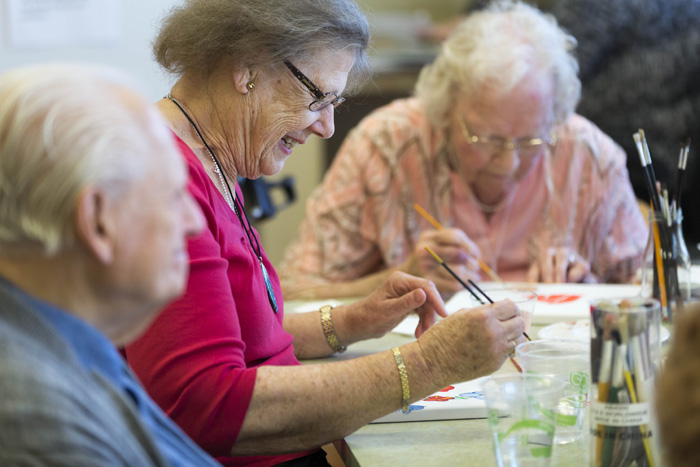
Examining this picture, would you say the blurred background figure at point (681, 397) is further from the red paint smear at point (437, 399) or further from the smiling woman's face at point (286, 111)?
the smiling woman's face at point (286, 111)

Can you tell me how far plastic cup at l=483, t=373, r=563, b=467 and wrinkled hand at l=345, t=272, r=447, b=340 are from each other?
16.8 inches

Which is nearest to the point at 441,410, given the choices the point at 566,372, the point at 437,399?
the point at 437,399

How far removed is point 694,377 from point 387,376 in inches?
22.2

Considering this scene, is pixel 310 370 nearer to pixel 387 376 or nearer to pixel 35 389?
pixel 387 376

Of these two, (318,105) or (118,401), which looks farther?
(318,105)

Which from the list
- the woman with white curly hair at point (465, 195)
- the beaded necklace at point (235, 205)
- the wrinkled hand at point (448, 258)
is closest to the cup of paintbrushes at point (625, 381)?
the beaded necklace at point (235, 205)

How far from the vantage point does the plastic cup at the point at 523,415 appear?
977 mm

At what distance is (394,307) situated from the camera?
149 centimetres

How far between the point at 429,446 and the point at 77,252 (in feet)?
2.01

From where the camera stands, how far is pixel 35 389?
Result: 0.70 m

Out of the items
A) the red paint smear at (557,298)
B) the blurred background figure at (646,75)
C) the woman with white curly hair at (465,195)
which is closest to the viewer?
the red paint smear at (557,298)

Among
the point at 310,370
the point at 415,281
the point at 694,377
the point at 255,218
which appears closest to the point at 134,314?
the point at 310,370

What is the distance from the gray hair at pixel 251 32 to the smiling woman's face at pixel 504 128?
2.79ft

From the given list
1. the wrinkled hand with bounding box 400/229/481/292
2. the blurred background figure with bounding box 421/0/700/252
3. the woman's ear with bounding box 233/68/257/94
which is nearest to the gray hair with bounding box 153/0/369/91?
the woman's ear with bounding box 233/68/257/94
